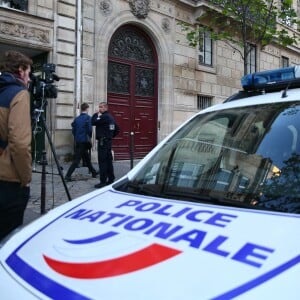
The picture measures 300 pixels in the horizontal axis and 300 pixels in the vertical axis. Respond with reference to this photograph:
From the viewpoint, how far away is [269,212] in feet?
6.33

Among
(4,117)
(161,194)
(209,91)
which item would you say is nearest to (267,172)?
(161,194)

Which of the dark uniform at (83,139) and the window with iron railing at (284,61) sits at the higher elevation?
the window with iron railing at (284,61)

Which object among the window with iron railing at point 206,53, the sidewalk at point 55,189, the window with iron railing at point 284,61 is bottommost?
the sidewalk at point 55,189

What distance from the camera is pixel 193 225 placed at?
1871mm

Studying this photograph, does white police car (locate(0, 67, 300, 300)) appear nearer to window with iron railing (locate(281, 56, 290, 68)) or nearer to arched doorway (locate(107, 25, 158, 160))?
arched doorway (locate(107, 25, 158, 160))

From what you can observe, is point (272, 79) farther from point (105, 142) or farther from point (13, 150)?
point (105, 142)

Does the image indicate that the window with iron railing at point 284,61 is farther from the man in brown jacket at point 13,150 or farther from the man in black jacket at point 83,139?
the man in brown jacket at point 13,150

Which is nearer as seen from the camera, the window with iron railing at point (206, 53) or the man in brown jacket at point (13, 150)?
the man in brown jacket at point (13, 150)

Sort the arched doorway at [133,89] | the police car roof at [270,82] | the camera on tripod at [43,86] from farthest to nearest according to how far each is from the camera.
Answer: the arched doorway at [133,89]
the camera on tripod at [43,86]
the police car roof at [270,82]

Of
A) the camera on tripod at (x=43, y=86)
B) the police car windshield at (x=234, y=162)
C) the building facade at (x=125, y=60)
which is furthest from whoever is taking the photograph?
the building facade at (x=125, y=60)

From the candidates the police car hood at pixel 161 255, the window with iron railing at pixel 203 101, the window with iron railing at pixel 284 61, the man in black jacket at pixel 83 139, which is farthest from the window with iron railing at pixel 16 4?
the window with iron railing at pixel 284 61

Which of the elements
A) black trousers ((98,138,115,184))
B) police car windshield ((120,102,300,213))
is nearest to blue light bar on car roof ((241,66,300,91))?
police car windshield ((120,102,300,213))

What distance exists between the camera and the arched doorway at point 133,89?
14438 millimetres

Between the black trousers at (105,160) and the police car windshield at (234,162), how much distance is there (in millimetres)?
5953
